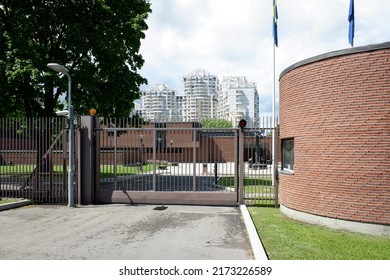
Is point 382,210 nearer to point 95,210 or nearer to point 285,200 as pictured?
point 285,200

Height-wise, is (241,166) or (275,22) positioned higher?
(275,22)

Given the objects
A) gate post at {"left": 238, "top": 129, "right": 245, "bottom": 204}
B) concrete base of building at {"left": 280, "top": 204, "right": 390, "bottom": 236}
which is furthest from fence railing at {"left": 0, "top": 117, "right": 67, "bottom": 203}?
concrete base of building at {"left": 280, "top": 204, "right": 390, "bottom": 236}

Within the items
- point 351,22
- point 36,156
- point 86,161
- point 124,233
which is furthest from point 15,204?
point 351,22

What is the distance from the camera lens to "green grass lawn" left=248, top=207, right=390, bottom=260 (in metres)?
6.22

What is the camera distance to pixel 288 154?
10930mm

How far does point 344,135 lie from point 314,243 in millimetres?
3148

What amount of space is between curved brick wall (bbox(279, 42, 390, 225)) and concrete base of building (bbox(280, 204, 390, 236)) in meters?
0.12

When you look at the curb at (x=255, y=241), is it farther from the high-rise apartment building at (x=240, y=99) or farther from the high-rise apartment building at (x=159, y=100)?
the high-rise apartment building at (x=159, y=100)

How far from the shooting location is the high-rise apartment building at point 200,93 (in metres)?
176

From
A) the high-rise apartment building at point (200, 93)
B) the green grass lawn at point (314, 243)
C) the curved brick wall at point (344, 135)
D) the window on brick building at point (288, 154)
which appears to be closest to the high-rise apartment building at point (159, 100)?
the high-rise apartment building at point (200, 93)

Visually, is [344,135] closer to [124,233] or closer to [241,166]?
[241,166]

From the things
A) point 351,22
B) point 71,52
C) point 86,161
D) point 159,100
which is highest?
point 159,100

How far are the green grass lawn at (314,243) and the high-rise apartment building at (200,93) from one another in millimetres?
165851

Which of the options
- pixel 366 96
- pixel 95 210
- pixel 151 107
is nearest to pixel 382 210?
pixel 366 96
